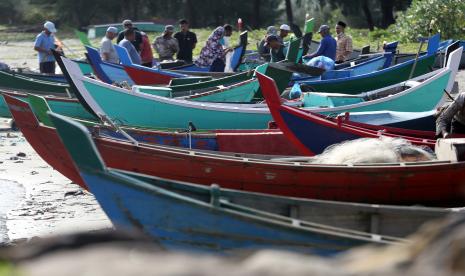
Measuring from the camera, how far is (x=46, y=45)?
19.4 metres

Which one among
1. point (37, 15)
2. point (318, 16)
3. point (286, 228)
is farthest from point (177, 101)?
point (37, 15)

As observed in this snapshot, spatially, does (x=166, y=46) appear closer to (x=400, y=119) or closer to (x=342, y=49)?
(x=342, y=49)

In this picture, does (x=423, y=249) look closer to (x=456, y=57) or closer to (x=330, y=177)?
(x=330, y=177)

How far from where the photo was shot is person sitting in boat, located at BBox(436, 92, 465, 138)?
966 centimetres

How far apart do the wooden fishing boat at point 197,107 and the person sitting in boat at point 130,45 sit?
15.7ft

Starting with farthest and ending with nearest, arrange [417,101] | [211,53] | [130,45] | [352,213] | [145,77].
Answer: [211,53]
[130,45]
[145,77]
[417,101]
[352,213]

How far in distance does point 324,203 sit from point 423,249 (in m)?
3.44

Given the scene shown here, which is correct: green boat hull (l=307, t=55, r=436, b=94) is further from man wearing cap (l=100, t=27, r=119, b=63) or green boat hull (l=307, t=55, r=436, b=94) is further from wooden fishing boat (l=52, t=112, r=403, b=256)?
wooden fishing boat (l=52, t=112, r=403, b=256)

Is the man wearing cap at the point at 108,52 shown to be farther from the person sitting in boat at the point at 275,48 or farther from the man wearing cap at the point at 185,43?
the person sitting in boat at the point at 275,48

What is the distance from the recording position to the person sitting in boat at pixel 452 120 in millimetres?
9664

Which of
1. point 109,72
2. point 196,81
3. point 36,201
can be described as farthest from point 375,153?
point 109,72

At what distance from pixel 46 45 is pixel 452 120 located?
462 inches

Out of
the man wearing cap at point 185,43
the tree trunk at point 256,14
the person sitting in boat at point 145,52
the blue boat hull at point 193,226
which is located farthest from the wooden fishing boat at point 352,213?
the tree trunk at point 256,14

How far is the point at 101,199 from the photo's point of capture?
6.57 meters
